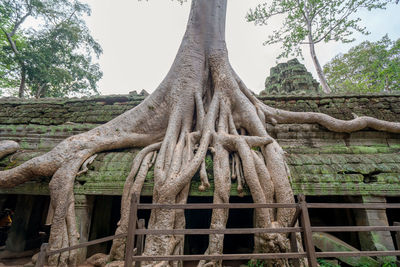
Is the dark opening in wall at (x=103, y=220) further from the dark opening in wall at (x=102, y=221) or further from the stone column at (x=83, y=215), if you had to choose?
the stone column at (x=83, y=215)

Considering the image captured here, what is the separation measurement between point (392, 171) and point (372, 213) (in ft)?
2.20

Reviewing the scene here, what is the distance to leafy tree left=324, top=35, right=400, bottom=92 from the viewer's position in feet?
34.2

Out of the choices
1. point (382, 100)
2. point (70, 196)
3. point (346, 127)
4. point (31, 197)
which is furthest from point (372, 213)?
point (31, 197)

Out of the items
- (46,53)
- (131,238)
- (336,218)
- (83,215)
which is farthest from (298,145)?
(46,53)

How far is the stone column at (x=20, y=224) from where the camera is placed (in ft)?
11.8

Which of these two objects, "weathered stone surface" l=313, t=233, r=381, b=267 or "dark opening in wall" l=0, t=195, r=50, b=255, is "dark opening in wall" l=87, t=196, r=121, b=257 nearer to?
"dark opening in wall" l=0, t=195, r=50, b=255

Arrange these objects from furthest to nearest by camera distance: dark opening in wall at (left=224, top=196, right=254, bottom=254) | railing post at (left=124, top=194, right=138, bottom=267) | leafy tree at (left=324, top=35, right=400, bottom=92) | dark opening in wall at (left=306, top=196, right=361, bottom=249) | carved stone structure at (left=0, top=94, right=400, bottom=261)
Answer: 1. leafy tree at (left=324, top=35, right=400, bottom=92)
2. dark opening in wall at (left=224, top=196, right=254, bottom=254)
3. dark opening in wall at (left=306, top=196, right=361, bottom=249)
4. carved stone structure at (left=0, top=94, right=400, bottom=261)
5. railing post at (left=124, top=194, right=138, bottom=267)

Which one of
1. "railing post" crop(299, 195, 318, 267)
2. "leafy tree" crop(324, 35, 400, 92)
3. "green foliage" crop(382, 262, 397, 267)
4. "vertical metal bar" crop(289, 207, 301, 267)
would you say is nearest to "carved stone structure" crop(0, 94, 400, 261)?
"green foliage" crop(382, 262, 397, 267)

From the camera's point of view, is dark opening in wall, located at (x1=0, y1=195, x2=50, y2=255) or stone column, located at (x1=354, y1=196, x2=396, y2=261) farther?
dark opening in wall, located at (x1=0, y1=195, x2=50, y2=255)

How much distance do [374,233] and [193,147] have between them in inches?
97.2

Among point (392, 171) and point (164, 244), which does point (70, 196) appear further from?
point (392, 171)

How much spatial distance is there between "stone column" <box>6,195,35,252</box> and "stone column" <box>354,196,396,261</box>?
5349 mm

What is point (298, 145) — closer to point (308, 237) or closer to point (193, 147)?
point (193, 147)

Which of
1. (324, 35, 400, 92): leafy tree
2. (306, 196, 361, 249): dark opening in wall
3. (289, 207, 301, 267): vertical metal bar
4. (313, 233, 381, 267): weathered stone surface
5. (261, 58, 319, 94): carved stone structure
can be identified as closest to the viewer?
(289, 207, 301, 267): vertical metal bar
